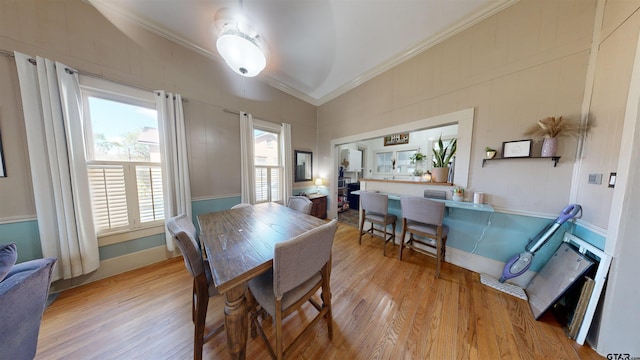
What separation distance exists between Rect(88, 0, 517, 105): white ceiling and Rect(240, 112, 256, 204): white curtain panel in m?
0.95

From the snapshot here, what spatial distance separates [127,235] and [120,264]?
339 millimetres

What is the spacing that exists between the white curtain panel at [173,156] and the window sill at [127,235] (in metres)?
0.15

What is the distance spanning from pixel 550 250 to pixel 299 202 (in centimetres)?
261

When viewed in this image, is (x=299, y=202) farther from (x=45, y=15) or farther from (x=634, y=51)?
(x=45, y=15)

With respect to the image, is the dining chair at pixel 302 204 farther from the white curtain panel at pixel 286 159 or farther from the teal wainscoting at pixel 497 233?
the teal wainscoting at pixel 497 233

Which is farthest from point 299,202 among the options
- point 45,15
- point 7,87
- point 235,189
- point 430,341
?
point 45,15

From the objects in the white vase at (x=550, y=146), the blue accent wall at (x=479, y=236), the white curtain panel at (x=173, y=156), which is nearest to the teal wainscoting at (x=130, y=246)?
the blue accent wall at (x=479, y=236)

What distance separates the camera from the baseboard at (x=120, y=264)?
168 centimetres

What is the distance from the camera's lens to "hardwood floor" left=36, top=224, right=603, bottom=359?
43.8 inches

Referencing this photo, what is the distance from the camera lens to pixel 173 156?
6.92 feet

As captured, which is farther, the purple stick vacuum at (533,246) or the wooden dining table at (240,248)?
the purple stick vacuum at (533,246)

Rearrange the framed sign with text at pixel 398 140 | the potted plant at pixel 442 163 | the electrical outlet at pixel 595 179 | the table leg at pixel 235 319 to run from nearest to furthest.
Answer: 1. the table leg at pixel 235 319
2. the electrical outlet at pixel 595 179
3. the potted plant at pixel 442 163
4. the framed sign with text at pixel 398 140

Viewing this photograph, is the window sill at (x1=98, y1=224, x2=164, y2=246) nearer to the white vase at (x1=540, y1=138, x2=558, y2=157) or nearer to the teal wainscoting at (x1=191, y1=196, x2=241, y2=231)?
the teal wainscoting at (x1=191, y1=196, x2=241, y2=231)

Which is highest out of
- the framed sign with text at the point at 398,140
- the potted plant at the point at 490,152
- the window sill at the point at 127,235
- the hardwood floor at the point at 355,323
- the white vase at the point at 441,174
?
the framed sign with text at the point at 398,140
